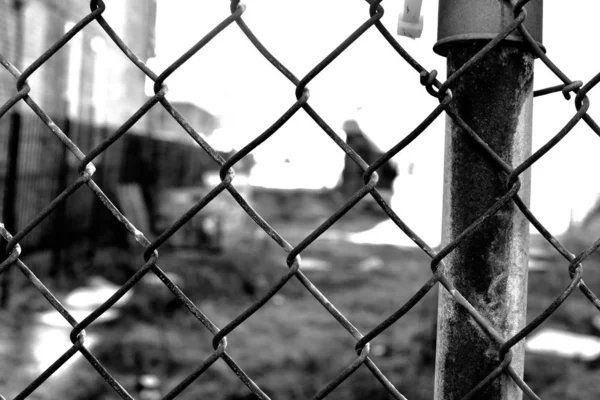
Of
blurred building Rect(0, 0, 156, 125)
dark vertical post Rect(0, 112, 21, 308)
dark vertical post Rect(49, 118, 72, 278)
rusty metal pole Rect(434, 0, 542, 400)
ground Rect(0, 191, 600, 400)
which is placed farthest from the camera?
blurred building Rect(0, 0, 156, 125)

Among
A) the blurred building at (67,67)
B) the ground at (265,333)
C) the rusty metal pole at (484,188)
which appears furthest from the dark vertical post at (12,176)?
the rusty metal pole at (484,188)

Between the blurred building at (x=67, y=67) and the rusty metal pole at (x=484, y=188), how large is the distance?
750 centimetres

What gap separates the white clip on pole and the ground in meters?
4.14

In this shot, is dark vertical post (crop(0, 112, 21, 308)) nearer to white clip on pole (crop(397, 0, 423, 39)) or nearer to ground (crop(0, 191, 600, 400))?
ground (crop(0, 191, 600, 400))

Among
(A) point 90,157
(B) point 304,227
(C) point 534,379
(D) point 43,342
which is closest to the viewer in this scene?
(A) point 90,157

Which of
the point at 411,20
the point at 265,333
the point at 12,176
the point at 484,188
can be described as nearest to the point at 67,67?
the point at 12,176

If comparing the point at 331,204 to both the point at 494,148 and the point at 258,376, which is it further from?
the point at 494,148

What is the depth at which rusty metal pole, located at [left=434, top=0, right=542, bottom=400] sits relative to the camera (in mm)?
883

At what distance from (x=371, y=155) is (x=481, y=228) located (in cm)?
2334

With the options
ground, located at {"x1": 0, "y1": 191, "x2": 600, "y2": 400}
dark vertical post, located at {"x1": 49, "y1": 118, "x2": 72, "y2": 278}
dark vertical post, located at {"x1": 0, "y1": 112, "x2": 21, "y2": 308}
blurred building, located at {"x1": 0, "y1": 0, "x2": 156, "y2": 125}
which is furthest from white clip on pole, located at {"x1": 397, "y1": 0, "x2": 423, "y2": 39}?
dark vertical post, located at {"x1": 49, "y1": 118, "x2": 72, "y2": 278}

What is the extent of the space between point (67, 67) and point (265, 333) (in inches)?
263

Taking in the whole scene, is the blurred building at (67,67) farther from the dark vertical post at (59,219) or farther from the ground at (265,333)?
the ground at (265,333)

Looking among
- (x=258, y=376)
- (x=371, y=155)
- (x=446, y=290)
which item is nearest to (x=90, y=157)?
(x=446, y=290)

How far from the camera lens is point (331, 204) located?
74.3ft
